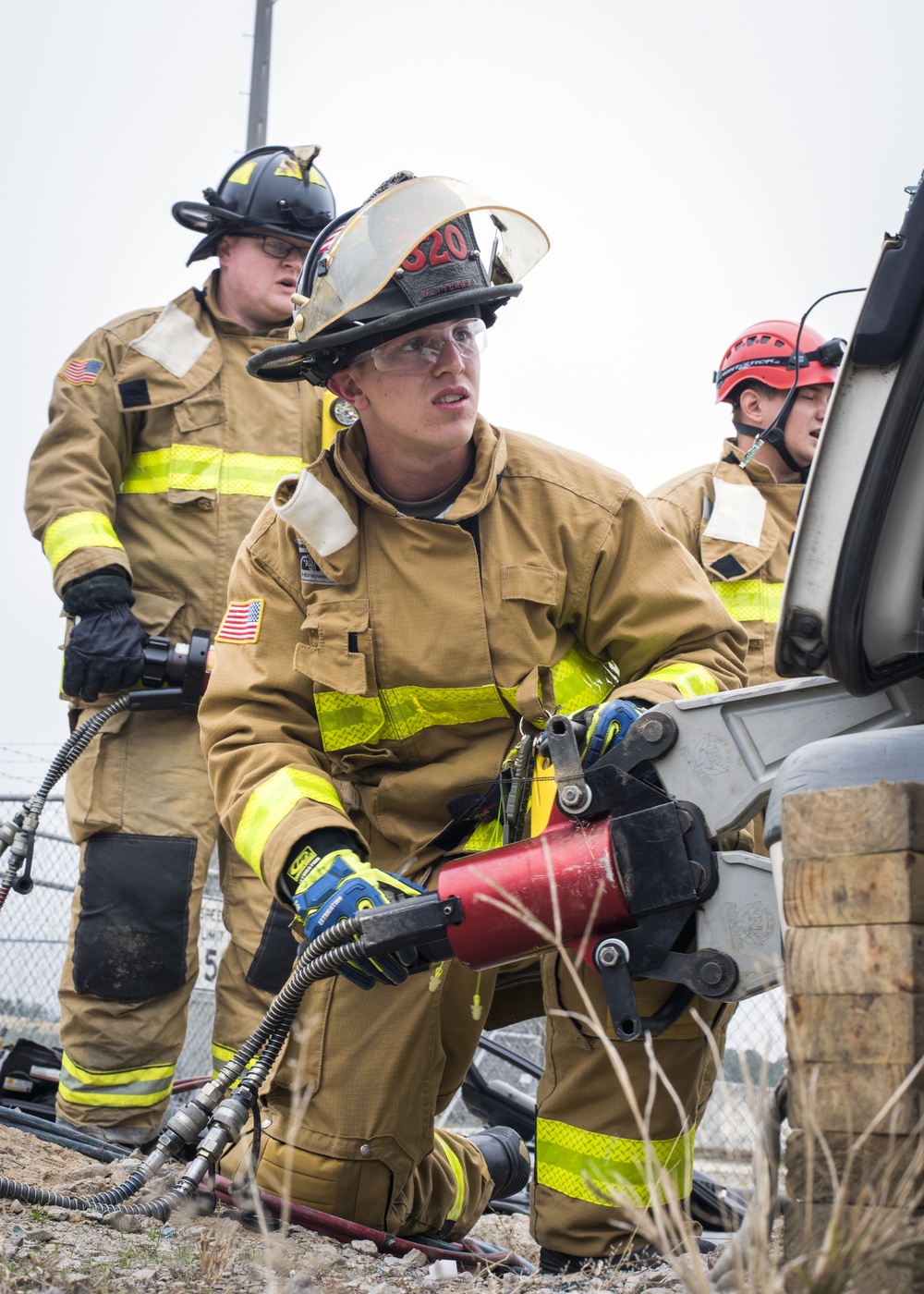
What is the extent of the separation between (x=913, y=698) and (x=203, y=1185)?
1.70 meters

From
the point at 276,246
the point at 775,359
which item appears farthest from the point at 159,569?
the point at 775,359

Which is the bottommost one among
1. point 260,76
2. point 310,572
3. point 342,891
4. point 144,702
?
point 144,702

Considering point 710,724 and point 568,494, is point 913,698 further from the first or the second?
point 568,494

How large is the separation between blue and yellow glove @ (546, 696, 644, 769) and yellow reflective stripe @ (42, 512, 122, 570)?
2.09 meters

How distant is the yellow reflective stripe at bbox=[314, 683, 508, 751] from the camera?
10.1ft

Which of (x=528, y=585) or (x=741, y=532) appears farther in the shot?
(x=741, y=532)

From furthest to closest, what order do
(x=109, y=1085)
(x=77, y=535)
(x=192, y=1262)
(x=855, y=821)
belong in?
(x=77, y=535), (x=109, y=1085), (x=192, y=1262), (x=855, y=821)

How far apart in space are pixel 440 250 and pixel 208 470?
162 centimetres

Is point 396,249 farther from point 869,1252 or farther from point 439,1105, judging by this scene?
point 869,1252

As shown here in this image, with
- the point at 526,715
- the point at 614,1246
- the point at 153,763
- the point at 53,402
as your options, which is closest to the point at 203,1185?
the point at 614,1246

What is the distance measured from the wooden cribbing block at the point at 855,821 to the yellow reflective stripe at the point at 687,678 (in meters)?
1.24

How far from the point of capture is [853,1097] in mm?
1441

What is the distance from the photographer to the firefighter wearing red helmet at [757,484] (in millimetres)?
4977

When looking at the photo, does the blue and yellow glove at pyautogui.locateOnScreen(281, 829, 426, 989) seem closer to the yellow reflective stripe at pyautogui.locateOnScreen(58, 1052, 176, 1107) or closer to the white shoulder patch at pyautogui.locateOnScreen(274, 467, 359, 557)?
the white shoulder patch at pyautogui.locateOnScreen(274, 467, 359, 557)
